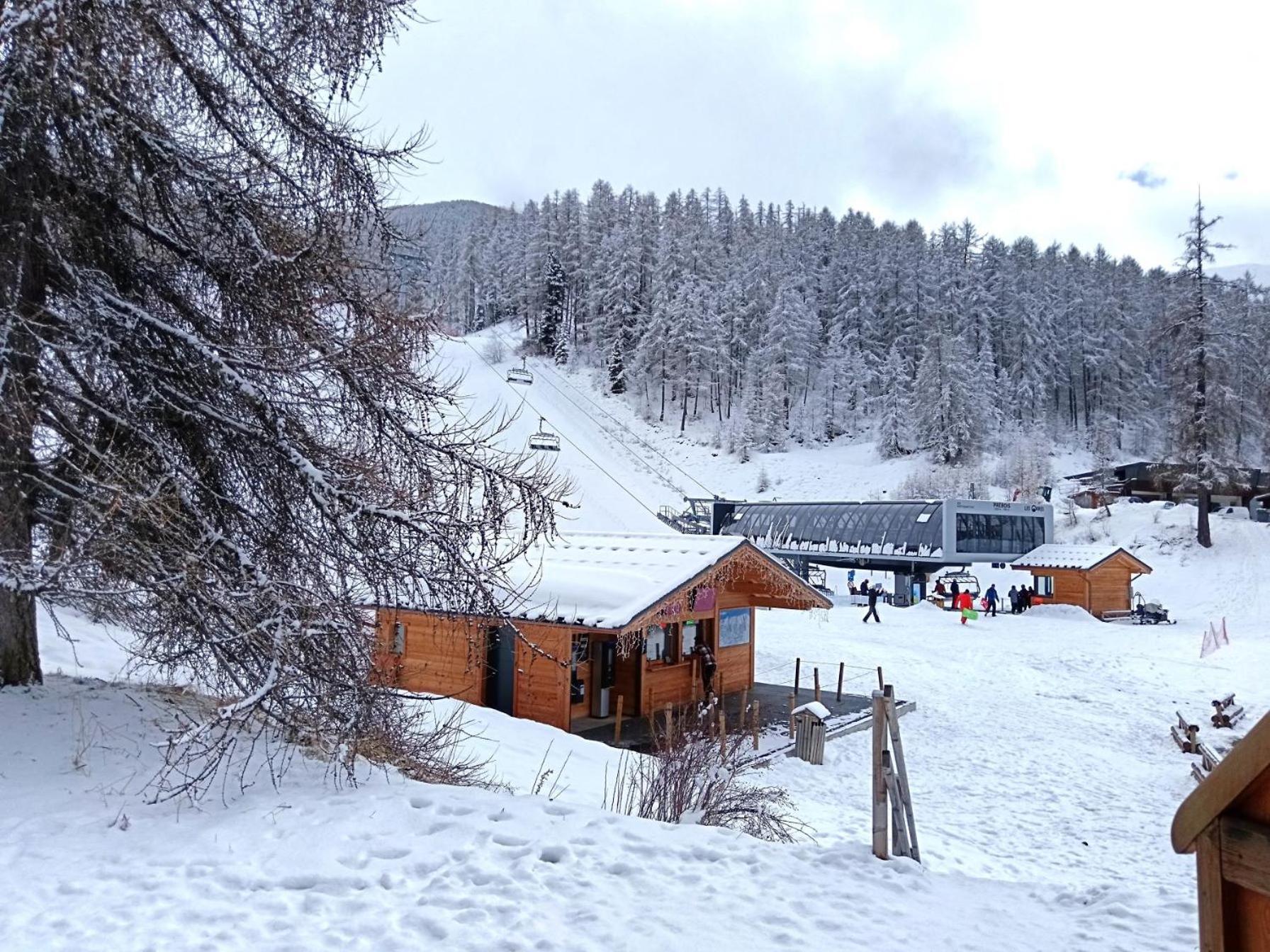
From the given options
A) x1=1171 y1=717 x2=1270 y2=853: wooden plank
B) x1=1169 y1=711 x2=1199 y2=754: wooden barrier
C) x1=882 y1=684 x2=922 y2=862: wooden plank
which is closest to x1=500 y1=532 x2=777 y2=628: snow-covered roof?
x1=882 y1=684 x2=922 y2=862: wooden plank

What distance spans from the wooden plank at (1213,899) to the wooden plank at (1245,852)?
0.06ft

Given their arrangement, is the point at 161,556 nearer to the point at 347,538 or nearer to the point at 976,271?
the point at 347,538

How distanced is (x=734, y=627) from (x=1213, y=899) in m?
16.0

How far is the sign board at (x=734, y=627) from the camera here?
17641 mm

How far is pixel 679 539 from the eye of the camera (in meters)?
16.2

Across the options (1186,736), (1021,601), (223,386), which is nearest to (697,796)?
(223,386)

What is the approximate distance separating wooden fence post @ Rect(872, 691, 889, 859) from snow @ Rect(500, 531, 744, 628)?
18.8ft

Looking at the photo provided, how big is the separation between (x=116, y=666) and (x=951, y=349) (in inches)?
2202

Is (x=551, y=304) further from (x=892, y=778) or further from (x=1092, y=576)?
(x=892, y=778)

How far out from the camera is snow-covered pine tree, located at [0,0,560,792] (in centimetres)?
509

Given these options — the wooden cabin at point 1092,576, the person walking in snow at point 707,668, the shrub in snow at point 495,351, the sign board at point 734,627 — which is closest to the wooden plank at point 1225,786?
the person walking in snow at point 707,668

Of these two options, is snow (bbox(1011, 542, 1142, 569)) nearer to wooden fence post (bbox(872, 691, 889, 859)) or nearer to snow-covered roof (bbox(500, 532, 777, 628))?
snow-covered roof (bbox(500, 532, 777, 628))

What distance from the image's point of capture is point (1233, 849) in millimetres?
2189

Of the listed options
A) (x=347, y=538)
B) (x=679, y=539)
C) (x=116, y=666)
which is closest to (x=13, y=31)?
(x=347, y=538)
